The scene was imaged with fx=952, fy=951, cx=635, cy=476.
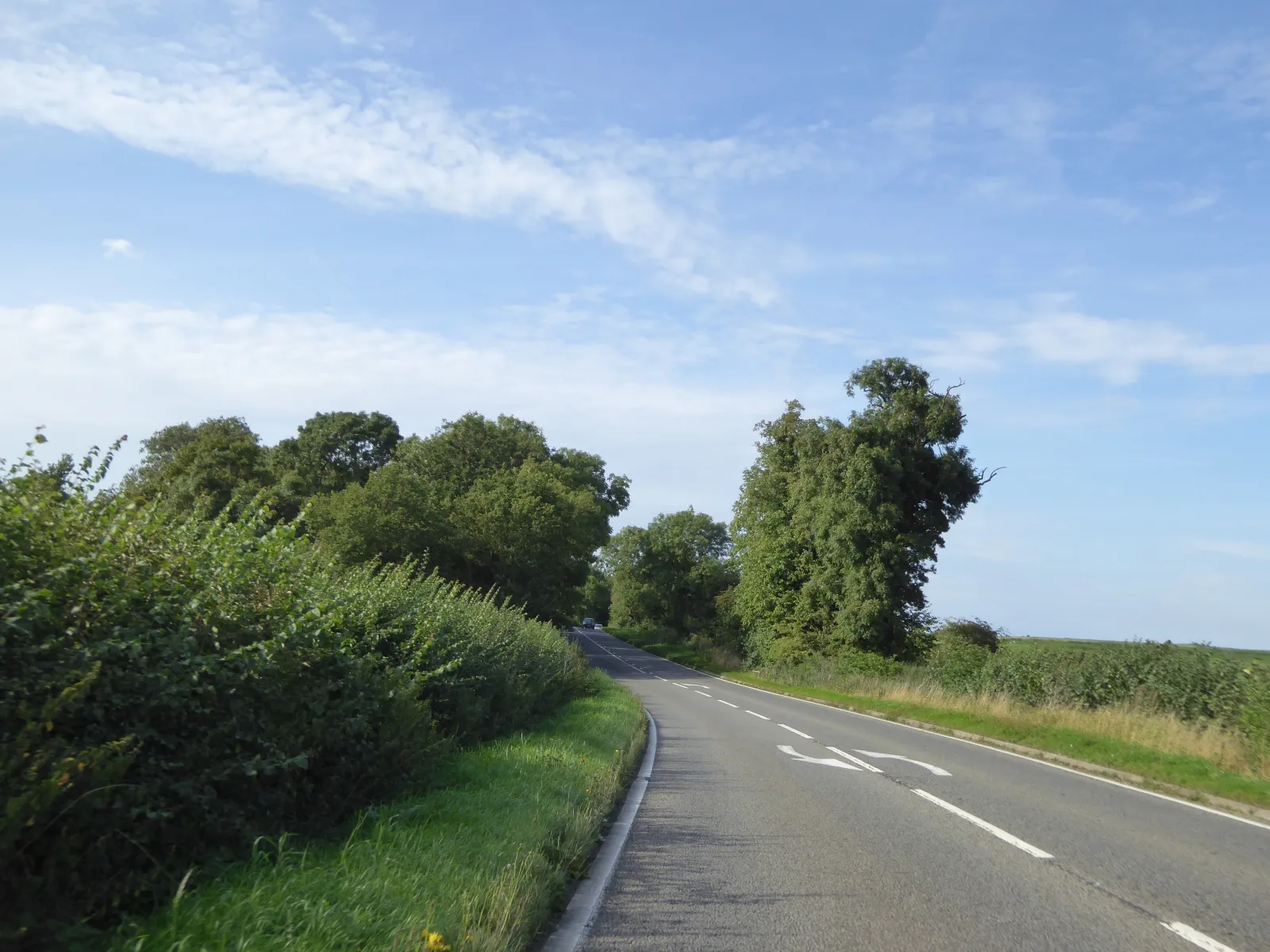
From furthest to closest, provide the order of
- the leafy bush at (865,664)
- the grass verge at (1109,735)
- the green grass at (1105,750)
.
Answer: the leafy bush at (865,664) < the grass verge at (1109,735) < the green grass at (1105,750)

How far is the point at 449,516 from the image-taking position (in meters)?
52.6

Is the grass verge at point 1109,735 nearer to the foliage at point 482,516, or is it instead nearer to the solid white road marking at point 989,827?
the solid white road marking at point 989,827

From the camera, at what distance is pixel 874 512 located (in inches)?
1626

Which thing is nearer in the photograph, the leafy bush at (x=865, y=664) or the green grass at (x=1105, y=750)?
the green grass at (x=1105, y=750)

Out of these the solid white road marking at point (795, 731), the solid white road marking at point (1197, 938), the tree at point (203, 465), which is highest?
the tree at point (203, 465)

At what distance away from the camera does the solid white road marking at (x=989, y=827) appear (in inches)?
327

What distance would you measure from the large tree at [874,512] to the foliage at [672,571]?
39.6 m

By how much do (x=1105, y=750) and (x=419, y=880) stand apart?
14.9 m

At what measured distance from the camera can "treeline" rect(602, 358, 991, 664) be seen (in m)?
41.3

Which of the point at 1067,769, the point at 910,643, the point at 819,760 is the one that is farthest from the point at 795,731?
the point at 910,643

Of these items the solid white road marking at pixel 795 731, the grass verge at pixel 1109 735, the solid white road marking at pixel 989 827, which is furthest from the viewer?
the solid white road marking at pixel 795 731

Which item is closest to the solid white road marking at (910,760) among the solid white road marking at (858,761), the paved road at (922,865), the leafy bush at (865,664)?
the paved road at (922,865)

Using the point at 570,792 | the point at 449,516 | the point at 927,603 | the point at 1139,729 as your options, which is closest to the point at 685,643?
the point at 449,516

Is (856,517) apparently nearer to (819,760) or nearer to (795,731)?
(795,731)
